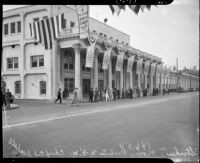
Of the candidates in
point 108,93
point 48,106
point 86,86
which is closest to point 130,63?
point 108,93

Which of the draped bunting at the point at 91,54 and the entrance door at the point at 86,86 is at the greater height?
the draped bunting at the point at 91,54

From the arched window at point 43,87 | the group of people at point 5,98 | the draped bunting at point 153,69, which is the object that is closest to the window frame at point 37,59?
the arched window at point 43,87

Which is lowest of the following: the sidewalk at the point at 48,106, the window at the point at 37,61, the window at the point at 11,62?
the sidewalk at the point at 48,106

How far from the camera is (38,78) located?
18.7ft

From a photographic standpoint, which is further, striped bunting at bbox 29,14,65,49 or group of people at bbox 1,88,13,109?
striped bunting at bbox 29,14,65,49

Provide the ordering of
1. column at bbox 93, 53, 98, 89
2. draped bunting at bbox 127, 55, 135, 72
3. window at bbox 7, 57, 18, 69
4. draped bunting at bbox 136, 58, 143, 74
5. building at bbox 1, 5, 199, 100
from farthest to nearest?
column at bbox 93, 53, 98, 89
draped bunting at bbox 127, 55, 135, 72
draped bunting at bbox 136, 58, 143, 74
building at bbox 1, 5, 199, 100
window at bbox 7, 57, 18, 69

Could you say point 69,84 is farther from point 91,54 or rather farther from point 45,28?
point 45,28

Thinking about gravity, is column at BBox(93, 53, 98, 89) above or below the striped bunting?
below

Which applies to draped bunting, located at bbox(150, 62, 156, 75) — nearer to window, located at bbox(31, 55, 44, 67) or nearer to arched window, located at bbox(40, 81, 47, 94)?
window, located at bbox(31, 55, 44, 67)

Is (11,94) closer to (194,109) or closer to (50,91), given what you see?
(50,91)

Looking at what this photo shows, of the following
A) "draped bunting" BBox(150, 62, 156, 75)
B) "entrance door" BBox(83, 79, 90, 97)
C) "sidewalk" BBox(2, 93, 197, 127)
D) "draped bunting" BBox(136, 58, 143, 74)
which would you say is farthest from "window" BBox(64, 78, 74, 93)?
"draped bunting" BBox(150, 62, 156, 75)

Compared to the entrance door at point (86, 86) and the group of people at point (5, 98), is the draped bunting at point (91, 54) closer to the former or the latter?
the entrance door at point (86, 86)

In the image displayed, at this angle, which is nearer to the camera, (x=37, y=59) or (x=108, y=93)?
(x=108, y=93)

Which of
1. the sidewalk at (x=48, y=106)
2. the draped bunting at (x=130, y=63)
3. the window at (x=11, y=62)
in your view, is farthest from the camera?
the sidewalk at (x=48, y=106)
